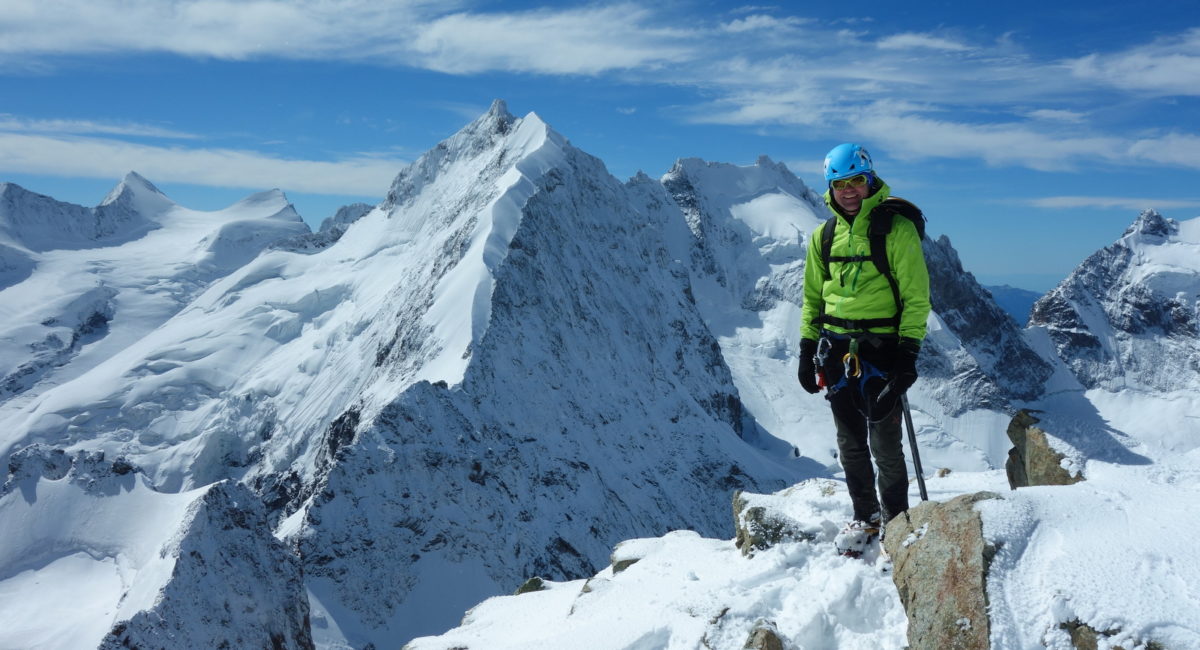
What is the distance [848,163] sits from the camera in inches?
336

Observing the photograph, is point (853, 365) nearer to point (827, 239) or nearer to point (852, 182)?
point (827, 239)

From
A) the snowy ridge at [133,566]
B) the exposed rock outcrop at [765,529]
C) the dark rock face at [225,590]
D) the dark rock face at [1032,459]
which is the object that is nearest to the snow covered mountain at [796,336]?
the snowy ridge at [133,566]

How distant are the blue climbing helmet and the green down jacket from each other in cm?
30

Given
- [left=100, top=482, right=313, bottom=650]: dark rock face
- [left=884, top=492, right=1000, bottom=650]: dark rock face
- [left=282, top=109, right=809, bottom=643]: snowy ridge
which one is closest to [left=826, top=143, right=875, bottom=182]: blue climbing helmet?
[left=884, top=492, right=1000, bottom=650]: dark rock face

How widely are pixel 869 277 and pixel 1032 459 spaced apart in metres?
5.87

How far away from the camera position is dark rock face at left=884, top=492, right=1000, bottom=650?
673 cm

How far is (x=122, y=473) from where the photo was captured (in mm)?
41062

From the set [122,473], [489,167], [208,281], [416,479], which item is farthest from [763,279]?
[122,473]

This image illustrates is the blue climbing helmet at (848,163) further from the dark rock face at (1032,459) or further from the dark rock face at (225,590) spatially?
the dark rock face at (225,590)

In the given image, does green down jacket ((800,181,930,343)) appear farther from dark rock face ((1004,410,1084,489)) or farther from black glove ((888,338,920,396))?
dark rock face ((1004,410,1084,489))

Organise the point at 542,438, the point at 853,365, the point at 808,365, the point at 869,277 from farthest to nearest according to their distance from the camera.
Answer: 1. the point at 542,438
2. the point at 808,365
3. the point at 853,365
4. the point at 869,277

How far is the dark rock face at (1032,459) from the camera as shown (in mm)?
11234

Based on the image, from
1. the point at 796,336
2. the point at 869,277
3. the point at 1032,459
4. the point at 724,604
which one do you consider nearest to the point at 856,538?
the point at 724,604

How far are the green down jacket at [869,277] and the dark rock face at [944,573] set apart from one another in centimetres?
194
